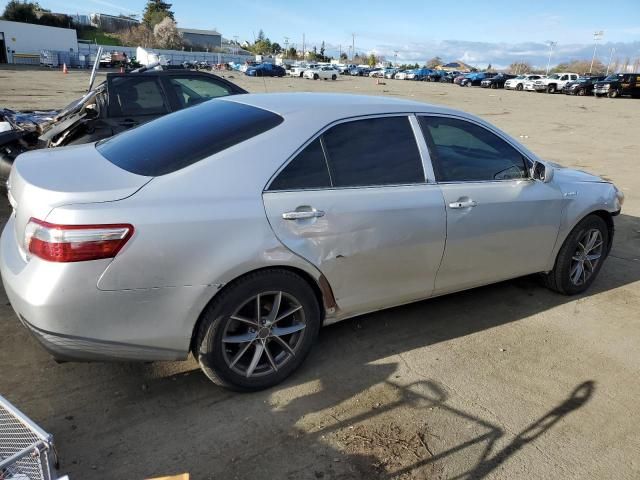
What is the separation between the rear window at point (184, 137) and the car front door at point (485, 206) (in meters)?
1.25

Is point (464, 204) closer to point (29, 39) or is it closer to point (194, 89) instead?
point (194, 89)

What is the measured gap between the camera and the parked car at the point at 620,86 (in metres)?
39.7

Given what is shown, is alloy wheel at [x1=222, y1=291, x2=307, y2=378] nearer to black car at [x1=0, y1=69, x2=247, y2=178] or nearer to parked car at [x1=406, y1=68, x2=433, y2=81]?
black car at [x1=0, y1=69, x2=247, y2=178]

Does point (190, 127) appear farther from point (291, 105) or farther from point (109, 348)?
point (109, 348)

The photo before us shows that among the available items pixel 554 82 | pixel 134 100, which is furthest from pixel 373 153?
pixel 554 82

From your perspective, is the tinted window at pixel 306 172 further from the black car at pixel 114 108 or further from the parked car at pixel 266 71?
the parked car at pixel 266 71

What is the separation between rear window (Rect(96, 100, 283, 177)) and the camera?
9.64ft

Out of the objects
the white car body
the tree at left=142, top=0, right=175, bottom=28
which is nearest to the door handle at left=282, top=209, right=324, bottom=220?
the white car body

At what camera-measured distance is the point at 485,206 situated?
377 cm

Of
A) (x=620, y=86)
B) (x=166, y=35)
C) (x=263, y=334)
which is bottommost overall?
(x=263, y=334)

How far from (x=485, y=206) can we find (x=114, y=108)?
16.2 feet

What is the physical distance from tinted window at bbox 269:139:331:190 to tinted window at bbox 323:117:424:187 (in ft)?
0.22

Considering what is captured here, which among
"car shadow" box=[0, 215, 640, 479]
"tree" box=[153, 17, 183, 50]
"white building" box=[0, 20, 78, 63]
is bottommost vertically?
"car shadow" box=[0, 215, 640, 479]

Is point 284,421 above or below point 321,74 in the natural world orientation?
below
